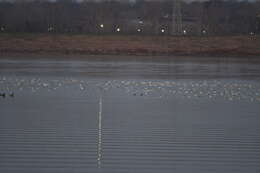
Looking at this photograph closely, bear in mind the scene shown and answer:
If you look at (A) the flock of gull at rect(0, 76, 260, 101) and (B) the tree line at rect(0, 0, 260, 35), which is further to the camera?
(B) the tree line at rect(0, 0, 260, 35)

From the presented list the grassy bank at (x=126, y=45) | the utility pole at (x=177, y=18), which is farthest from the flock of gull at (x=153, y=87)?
the utility pole at (x=177, y=18)

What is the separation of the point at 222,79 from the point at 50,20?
45034 mm

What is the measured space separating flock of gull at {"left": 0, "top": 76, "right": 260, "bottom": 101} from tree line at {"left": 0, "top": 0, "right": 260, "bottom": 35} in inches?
1317

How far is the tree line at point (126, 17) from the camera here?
60094mm

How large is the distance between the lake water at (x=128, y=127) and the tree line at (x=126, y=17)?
36.8 m

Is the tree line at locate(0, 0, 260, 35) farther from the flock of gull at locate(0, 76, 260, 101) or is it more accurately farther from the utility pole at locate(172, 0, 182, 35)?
the flock of gull at locate(0, 76, 260, 101)

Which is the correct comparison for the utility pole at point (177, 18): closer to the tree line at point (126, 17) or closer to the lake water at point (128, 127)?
the tree line at point (126, 17)

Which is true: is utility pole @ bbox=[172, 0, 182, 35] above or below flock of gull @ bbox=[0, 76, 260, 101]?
above

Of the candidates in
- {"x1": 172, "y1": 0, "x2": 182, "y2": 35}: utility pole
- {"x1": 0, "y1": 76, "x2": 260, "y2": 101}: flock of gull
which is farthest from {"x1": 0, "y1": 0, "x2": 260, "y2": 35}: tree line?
{"x1": 0, "y1": 76, "x2": 260, "y2": 101}: flock of gull

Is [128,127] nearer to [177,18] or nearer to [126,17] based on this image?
[177,18]

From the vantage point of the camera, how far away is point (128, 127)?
1023cm

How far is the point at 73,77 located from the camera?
20500 mm

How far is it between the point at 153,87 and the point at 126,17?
2718 inches

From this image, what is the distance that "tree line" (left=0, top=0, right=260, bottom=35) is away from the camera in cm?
6009
